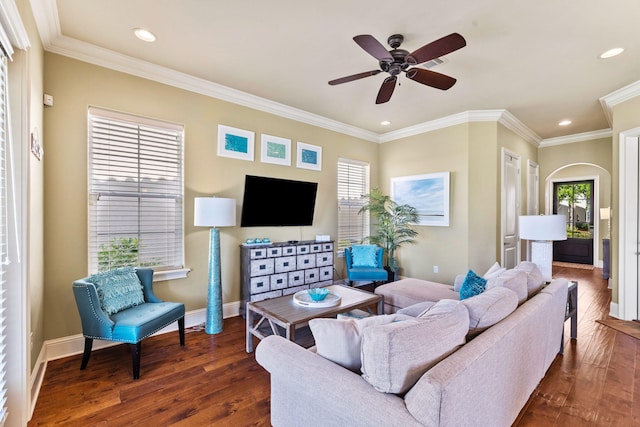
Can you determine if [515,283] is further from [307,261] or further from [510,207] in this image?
[510,207]

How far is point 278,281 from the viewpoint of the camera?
12.1ft

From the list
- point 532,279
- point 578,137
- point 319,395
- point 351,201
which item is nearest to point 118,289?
point 319,395

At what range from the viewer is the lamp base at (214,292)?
10.3 feet

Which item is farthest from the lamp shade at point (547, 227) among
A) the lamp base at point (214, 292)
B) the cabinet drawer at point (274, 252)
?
the lamp base at point (214, 292)

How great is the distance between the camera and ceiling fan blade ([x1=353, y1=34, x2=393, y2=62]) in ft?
6.57

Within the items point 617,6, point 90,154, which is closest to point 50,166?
point 90,154

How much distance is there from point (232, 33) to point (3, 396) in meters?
2.84

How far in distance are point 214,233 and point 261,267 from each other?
2.32ft

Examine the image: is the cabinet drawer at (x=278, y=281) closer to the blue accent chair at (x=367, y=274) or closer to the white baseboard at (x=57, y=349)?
the white baseboard at (x=57, y=349)

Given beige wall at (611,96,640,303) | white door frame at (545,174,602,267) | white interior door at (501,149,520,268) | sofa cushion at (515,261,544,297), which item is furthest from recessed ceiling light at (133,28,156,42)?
white door frame at (545,174,602,267)

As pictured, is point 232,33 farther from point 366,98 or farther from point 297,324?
point 297,324

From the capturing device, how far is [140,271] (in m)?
2.83

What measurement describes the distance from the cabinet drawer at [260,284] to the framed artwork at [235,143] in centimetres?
154

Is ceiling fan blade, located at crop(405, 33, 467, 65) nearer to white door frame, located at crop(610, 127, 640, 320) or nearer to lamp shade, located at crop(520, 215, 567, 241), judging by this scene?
lamp shade, located at crop(520, 215, 567, 241)
